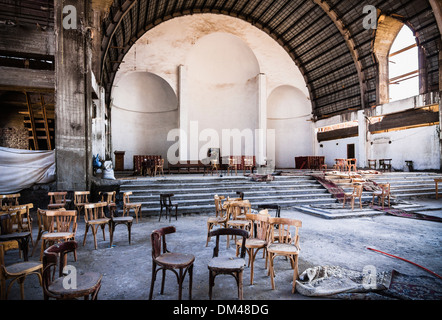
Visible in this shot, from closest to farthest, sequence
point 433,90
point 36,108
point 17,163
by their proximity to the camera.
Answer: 1. point 17,163
2. point 36,108
3. point 433,90

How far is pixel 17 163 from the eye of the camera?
687cm

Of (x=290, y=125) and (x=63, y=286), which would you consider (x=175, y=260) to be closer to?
(x=63, y=286)

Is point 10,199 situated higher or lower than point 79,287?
higher

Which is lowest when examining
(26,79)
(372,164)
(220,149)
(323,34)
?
(372,164)

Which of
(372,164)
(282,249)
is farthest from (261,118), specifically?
(282,249)

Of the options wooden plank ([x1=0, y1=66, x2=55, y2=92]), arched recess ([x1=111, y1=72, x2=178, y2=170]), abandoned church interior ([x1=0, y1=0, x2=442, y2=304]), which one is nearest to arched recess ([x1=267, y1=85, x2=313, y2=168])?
abandoned church interior ([x1=0, y1=0, x2=442, y2=304])

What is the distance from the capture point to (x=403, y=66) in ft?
53.2

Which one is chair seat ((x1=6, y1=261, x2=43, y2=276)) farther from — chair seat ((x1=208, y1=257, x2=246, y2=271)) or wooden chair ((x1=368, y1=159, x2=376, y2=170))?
wooden chair ((x1=368, y1=159, x2=376, y2=170))

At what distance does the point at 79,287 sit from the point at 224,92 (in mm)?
17586

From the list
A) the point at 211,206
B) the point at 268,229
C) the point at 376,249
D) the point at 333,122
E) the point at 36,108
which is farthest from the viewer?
the point at 333,122

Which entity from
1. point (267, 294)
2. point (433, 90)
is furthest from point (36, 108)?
point (433, 90)

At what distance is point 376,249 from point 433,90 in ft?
48.2

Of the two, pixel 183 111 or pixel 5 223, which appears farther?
pixel 183 111
